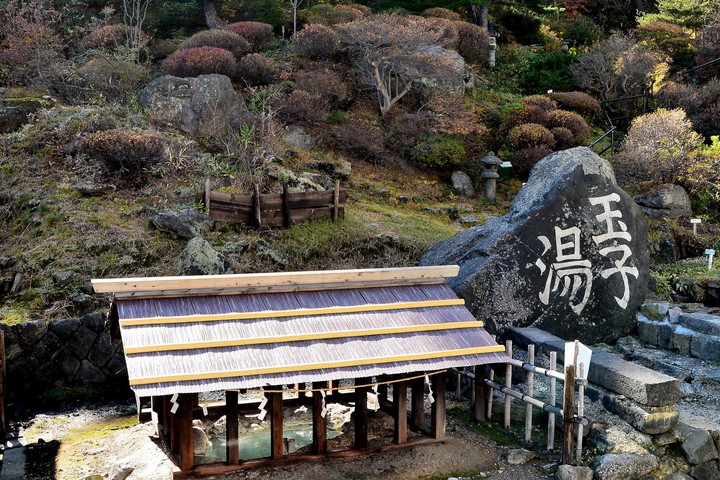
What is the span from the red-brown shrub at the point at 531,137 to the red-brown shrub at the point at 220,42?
29.5 ft

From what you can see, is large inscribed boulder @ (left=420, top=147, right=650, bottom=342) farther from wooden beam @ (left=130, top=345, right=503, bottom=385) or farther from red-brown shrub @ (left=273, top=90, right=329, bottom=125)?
red-brown shrub @ (left=273, top=90, right=329, bottom=125)

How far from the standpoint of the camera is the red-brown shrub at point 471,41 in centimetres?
2488

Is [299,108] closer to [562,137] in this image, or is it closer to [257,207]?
[257,207]

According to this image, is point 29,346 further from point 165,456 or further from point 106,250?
point 165,456

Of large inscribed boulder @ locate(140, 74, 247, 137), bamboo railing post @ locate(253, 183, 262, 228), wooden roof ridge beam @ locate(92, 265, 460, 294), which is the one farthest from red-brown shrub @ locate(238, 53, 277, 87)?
wooden roof ridge beam @ locate(92, 265, 460, 294)

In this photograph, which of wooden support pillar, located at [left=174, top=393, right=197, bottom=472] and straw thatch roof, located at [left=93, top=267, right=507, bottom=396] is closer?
straw thatch roof, located at [left=93, top=267, right=507, bottom=396]

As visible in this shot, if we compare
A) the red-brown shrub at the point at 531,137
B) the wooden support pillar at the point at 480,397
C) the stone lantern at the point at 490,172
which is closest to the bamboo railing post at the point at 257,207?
the wooden support pillar at the point at 480,397

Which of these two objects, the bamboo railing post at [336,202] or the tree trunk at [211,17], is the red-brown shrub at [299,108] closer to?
the bamboo railing post at [336,202]

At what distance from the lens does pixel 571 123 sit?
20688 millimetres

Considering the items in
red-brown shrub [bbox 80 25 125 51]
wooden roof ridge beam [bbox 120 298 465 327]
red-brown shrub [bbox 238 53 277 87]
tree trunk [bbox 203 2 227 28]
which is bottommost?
wooden roof ridge beam [bbox 120 298 465 327]

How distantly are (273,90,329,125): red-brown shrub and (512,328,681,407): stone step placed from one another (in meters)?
11.3

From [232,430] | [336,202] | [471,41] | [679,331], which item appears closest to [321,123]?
[336,202]

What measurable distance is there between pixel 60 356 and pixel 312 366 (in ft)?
17.7

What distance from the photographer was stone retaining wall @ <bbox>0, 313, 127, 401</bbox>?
10.4 m
